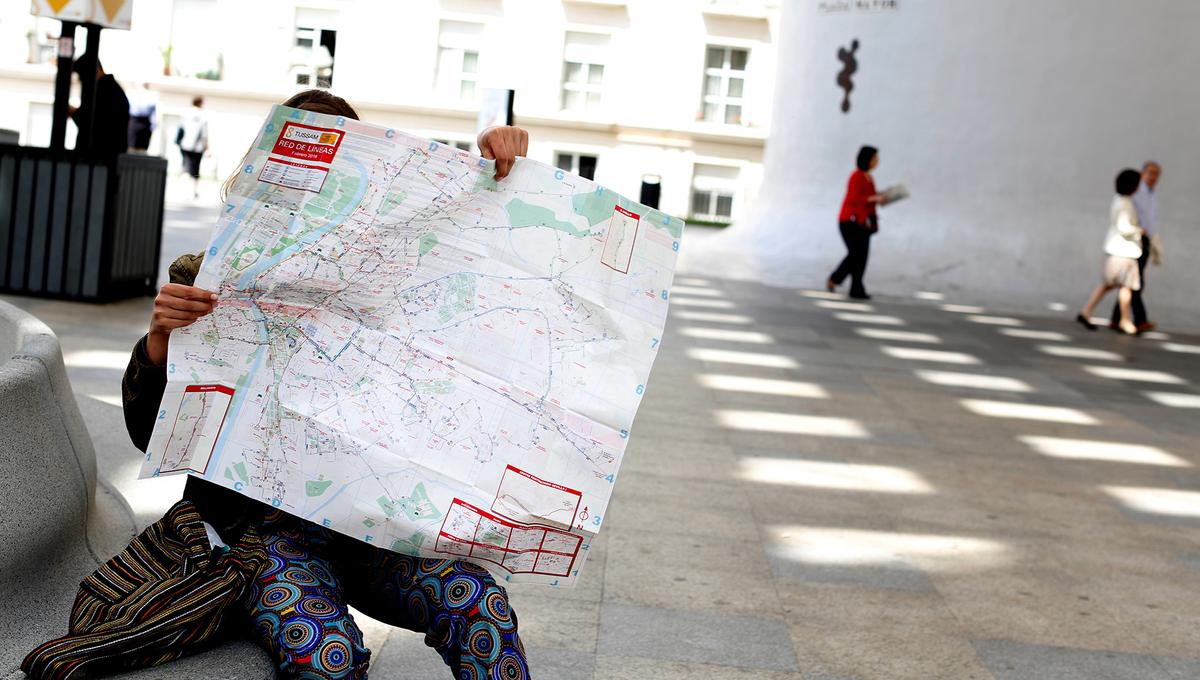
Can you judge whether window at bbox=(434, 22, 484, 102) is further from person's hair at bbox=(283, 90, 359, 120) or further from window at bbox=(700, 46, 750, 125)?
person's hair at bbox=(283, 90, 359, 120)

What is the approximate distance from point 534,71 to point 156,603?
104 feet

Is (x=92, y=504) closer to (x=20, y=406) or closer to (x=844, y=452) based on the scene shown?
(x=20, y=406)

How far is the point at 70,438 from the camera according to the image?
3027 mm

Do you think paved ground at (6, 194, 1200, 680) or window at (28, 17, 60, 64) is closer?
paved ground at (6, 194, 1200, 680)

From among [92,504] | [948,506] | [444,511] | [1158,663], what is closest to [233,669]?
[444,511]

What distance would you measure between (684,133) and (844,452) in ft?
90.0

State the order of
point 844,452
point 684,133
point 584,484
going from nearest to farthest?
1. point 584,484
2. point 844,452
3. point 684,133

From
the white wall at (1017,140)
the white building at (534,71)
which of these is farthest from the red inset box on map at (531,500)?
the white building at (534,71)

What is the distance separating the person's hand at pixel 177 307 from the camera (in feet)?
7.55

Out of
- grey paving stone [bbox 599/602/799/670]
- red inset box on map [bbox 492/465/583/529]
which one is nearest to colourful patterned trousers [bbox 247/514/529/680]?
red inset box on map [bbox 492/465/583/529]

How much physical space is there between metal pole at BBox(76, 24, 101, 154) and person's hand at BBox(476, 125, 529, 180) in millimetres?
6973

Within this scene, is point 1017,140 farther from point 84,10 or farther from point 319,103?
point 319,103

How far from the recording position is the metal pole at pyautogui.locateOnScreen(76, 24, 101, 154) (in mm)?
8633

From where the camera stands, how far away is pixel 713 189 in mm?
33594
